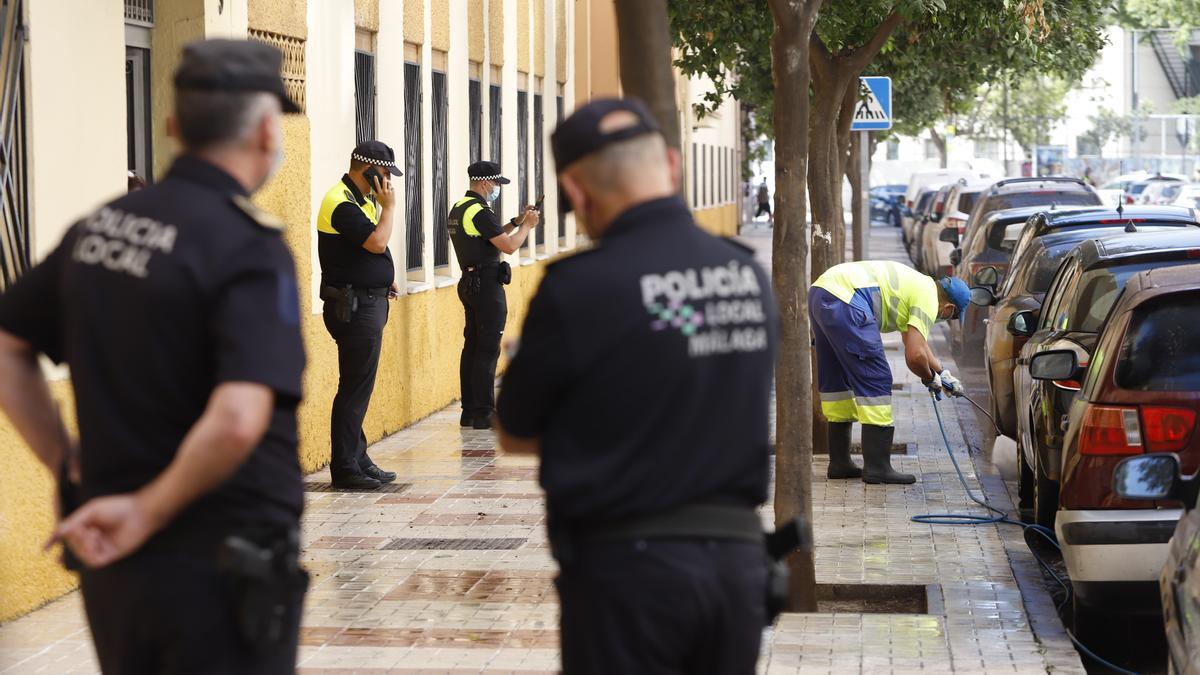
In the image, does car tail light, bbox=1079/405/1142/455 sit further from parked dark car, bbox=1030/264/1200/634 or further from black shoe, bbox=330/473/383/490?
black shoe, bbox=330/473/383/490

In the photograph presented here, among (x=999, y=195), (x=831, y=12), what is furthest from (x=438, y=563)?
(x=999, y=195)

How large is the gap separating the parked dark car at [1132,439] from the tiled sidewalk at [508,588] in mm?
341

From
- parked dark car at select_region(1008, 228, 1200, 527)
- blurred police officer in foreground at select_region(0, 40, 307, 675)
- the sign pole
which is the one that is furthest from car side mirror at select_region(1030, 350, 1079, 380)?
the sign pole

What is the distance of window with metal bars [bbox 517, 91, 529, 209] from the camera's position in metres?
20.3

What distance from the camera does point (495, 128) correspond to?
18.8m

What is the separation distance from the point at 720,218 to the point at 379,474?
129 ft

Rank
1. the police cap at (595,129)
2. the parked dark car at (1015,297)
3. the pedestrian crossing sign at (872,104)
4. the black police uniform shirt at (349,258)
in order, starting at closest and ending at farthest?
the police cap at (595,129)
the black police uniform shirt at (349,258)
the parked dark car at (1015,297)
the pedestrian crossing sign at (872,104)

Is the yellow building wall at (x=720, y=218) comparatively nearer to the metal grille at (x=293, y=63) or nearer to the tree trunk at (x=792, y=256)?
the metal grille at (x=293, y=63)

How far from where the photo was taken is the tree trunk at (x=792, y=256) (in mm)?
8453

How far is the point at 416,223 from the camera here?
15.3 m

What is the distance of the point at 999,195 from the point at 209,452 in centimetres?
2366

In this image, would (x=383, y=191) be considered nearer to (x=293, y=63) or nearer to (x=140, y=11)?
(x=293, y=63)

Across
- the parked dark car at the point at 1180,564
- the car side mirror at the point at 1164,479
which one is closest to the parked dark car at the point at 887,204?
the parked dark car at the point at 1180,564

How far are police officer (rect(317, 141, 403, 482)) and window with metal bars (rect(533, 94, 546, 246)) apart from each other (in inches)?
404
